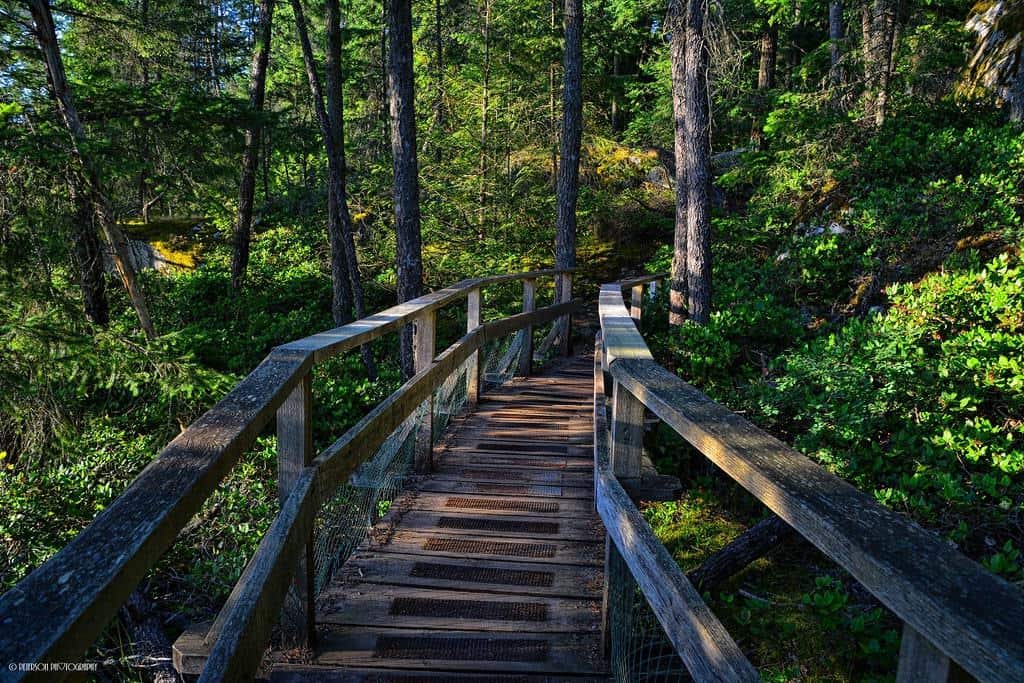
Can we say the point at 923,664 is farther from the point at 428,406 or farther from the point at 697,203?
the point at 697,203

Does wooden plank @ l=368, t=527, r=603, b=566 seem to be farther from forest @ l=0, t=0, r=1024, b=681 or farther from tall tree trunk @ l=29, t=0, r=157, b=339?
tall tree trunk @ l=29, t=0, r=157, b=339

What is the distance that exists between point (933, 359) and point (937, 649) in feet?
20.3

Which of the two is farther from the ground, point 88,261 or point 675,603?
point 88,261

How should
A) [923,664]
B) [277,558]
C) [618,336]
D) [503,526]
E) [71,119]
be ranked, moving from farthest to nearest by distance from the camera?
1. [71,119]
2. [503,526]
3. [618,336]
4. [277,558]
5. [923,664]

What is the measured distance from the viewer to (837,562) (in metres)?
1.10

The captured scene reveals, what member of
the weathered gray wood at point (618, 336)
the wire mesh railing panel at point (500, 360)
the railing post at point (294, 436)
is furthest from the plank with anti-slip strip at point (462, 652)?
the wire mesh railing panel at point (500, 360)

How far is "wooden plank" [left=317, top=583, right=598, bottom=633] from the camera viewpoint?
302 centimetres

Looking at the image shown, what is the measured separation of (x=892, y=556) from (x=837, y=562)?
3.7 inches

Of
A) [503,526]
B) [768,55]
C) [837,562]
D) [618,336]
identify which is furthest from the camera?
[768,55]

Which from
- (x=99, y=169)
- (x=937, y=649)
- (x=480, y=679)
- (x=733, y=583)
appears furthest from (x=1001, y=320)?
(x=99, y=169)

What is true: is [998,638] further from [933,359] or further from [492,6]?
[492,6]

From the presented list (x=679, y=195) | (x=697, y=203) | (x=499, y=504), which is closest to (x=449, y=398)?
(x=499, y=504)

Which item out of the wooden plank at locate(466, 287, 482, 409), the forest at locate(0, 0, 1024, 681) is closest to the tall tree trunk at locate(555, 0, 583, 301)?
the forest at locate(0, 0, 1024, 681)

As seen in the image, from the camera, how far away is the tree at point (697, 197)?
9562 millimetres
